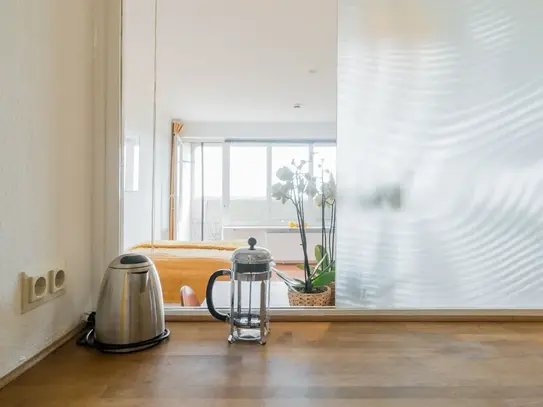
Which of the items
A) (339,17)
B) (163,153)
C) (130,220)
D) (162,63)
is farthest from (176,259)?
(163,153)

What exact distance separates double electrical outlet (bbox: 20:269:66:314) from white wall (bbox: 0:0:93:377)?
0.02 metres

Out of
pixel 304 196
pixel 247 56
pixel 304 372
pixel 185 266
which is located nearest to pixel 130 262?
pixel 304 372

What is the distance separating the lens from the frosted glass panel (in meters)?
1.20

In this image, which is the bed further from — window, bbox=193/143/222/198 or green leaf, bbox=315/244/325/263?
window, bbox=193/143/222/198

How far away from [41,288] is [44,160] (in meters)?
0.30

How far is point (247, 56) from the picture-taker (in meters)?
3.27

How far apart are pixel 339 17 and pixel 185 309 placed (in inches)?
42.5

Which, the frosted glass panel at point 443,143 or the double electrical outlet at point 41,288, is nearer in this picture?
the double electrical outlet at point 41,288

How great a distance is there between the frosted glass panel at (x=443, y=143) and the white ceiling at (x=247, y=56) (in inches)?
54.2

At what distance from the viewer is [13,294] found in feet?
2.52

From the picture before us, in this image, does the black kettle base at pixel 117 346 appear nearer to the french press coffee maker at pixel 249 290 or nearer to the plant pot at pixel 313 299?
the french press coffee maker at pixel 249 290

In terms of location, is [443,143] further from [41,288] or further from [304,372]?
[41,288]

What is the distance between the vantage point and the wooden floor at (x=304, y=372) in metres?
0.71

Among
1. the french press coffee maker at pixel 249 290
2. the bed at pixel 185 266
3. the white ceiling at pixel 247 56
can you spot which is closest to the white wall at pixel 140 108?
the white ceiling at pixel 247 56
